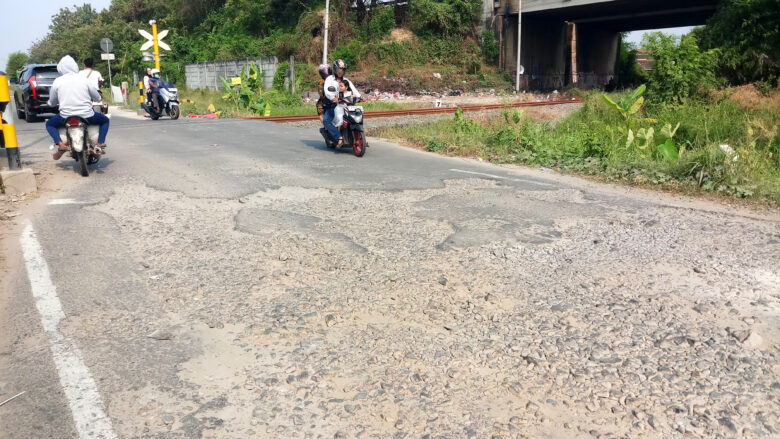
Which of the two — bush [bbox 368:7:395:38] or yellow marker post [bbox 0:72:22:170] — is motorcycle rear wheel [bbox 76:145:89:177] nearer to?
yellow marker post [bbox 0:72:22:170]

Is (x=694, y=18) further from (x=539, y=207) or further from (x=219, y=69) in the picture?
(x=539, y=207)

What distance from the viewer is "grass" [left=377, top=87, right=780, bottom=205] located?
7.71m

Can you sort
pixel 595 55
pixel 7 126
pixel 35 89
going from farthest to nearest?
1. pixel 595 55
2. pixel 35 89
3. pixel 7 126

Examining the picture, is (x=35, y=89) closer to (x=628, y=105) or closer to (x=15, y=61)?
(x=628, y=105)

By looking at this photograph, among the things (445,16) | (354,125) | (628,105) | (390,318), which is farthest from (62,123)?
(445,16)

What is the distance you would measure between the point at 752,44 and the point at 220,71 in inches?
1252

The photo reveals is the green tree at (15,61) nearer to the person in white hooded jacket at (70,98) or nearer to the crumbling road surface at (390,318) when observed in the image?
the person in white hooded jacket at (70,98)

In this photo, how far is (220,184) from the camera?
25.9 ft

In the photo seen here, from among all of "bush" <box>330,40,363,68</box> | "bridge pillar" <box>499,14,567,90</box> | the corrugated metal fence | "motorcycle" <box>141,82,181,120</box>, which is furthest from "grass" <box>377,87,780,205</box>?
"bridge pillar" <box>499,14,567,90</box>

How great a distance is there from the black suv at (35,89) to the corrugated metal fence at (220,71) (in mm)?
14131

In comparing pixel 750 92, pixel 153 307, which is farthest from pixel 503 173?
pixel 750 92

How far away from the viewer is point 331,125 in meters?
10.8

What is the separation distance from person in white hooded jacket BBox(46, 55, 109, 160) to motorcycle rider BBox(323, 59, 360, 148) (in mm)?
3565

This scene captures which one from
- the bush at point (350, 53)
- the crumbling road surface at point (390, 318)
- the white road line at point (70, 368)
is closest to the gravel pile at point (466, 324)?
the crumbling road surface at point (390, 318)
